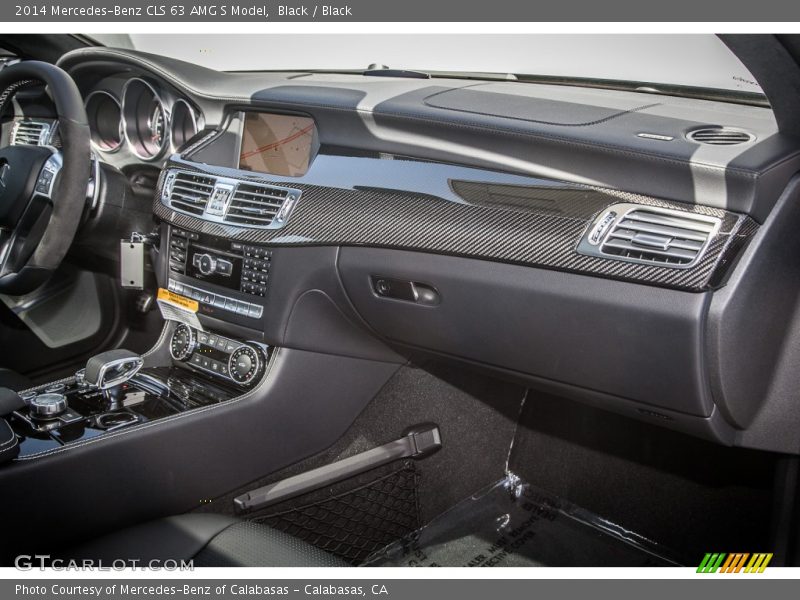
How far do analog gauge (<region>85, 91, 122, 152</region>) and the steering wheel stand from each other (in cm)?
37

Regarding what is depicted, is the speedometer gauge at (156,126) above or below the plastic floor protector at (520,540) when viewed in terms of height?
above

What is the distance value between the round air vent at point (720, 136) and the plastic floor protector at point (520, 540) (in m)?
1.05

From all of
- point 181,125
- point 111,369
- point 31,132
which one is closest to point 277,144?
point 181,125

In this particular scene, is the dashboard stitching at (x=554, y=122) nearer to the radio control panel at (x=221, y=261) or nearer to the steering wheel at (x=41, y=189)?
the radio control panel at (x=221, y=261)

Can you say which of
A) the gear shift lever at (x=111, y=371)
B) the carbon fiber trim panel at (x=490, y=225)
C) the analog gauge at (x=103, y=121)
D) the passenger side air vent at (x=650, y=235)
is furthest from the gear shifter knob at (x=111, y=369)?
the passenger side air vent at (x=650, y=235)

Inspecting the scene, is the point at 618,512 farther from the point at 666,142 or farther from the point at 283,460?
the point at 666,142

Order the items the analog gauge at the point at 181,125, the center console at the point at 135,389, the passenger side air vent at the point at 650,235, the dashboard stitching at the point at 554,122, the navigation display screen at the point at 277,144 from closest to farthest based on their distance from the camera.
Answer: the passenger side air vent at the point at 650,235 → the dashboard stitching at the point at 554,122 → the center console at the point at 135,389 → the navigation display screen at the point at 277,144 → the analog gauge at the point at 181,125

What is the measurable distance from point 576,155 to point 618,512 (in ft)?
3.39

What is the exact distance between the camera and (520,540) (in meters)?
1.96

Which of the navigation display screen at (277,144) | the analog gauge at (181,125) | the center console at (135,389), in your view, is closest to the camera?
the center console at (135,389)

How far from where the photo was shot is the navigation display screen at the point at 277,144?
182cm

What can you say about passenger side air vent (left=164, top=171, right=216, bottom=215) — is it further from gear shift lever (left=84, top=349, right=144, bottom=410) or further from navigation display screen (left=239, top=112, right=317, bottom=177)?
gear shift lever (left=84, top=349, right=144, bottom=410)

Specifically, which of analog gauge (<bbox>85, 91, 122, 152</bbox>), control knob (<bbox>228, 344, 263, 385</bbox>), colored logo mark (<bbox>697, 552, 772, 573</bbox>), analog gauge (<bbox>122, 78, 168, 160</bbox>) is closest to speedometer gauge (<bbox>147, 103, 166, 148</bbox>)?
analog gauge (<bbox>122, 78, 168, 160</bbox>)

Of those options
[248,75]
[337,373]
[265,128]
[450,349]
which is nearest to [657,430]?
[450,349]
